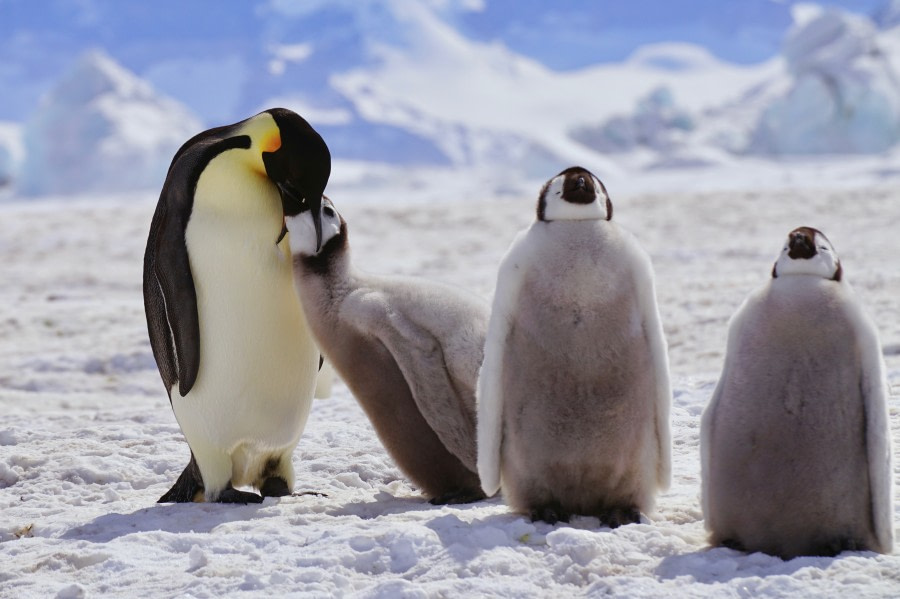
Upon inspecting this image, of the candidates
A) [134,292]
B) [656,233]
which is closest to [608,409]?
[134,292]

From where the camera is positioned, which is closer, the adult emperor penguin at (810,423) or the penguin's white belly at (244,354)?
the adult emperor penguin at (810,423)

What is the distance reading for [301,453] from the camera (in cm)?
499

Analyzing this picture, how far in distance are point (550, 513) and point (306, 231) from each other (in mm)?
1391

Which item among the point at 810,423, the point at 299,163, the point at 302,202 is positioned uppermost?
the point at 299,163

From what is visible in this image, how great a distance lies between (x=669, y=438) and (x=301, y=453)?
208 cm

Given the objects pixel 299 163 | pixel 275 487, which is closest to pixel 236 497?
pixel 275 487

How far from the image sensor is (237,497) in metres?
4.10

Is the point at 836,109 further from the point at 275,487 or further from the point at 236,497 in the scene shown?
the point at 236,497

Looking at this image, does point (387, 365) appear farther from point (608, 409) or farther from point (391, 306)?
point (608, 409)

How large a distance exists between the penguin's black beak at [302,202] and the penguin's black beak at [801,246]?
5.57 feet

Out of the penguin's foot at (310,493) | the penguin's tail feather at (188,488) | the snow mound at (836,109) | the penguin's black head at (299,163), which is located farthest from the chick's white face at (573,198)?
the snow mound at (836,109)

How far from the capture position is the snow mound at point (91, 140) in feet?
126

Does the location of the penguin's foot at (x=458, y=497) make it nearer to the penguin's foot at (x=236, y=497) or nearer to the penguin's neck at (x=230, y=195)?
the penguin's foot at (x=236, y=497)

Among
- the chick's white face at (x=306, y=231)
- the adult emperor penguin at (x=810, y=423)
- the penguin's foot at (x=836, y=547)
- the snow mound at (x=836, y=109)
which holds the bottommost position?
the penguin's foot at (x=836, y=547)
